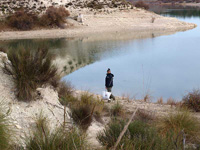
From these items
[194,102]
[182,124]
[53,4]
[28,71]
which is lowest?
[194,102]

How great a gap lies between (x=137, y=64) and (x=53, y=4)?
27.2m

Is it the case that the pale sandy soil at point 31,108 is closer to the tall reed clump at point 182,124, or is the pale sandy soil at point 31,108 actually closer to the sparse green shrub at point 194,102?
the tall reed clump at point 182,124

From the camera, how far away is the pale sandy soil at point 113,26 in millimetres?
32219

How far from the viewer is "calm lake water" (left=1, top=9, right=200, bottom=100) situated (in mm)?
13531

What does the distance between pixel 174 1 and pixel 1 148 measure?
454 ft

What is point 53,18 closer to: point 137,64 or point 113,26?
point 113,26

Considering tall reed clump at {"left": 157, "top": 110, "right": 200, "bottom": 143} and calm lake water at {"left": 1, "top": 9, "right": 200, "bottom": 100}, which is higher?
tall reed clump at {"left": 157, "top": 110, "right": 200, "bottom": 143}

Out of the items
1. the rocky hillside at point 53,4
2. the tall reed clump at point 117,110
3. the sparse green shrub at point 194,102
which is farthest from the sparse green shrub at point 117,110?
the rocky hillside at point 53,4

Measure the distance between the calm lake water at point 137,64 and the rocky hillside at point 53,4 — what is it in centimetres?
1235

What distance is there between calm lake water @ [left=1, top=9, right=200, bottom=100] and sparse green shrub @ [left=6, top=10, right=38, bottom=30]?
662 cm

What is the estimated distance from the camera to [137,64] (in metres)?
18.4

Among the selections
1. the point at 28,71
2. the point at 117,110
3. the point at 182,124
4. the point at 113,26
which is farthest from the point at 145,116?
the point at 113,26

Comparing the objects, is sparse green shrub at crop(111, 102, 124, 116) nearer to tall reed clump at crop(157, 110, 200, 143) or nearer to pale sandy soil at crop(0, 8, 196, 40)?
tall reed clump at crop(157, 110, 200, 143)

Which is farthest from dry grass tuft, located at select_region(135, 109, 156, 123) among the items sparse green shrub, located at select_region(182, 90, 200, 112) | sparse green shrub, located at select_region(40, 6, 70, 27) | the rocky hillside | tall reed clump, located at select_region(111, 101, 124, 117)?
the rocky hillside
